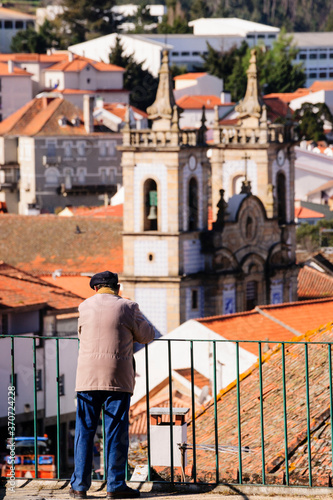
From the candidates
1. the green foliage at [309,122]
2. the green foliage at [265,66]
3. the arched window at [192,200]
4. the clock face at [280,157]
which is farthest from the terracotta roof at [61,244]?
the green foliage at [265,66]

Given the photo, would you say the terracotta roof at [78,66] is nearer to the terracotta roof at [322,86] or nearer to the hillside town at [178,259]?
the hillside town at [178,259]

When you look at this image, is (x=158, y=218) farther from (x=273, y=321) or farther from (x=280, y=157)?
(x=273, y=321)

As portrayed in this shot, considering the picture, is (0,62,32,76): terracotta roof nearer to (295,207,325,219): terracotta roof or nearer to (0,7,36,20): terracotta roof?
(0,7,36,20): terracotta roof

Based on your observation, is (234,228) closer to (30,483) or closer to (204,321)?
(204,321)

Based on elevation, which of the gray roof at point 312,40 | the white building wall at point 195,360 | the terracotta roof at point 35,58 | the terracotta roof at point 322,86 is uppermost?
the gray roof at point 312,40

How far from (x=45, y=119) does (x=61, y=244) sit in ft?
148

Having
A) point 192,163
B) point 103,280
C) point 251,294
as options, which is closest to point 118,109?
point 251,294

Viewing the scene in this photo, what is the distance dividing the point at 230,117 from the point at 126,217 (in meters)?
56.8

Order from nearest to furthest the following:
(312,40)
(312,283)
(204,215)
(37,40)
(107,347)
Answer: (107,347) → (204,215) → (312,283) → (37,40) → (312,40)

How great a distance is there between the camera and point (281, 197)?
5825 cm

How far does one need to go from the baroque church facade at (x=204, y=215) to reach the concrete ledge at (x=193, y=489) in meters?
39.5

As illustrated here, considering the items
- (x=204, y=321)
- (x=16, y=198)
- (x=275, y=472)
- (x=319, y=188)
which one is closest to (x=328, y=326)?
(x=275, y=472)

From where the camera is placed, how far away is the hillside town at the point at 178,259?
11562 millimetres

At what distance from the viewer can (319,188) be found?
8981cm
